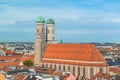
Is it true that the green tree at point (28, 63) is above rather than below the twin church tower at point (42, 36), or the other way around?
below

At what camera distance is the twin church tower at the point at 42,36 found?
9750 centimetres

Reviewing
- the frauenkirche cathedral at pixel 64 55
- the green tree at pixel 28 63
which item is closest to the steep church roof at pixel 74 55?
the frauenkirche cathedral at pixel 64 55

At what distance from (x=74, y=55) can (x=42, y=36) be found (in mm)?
11516

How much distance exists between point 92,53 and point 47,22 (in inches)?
858

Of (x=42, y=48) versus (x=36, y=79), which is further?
(x=42, y=48)

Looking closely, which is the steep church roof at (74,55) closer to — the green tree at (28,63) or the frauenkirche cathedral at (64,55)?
the frauenkirche cathedral at (64,55)

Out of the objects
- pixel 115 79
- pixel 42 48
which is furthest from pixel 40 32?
pixel 115 79

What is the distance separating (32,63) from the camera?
10619 centimetres

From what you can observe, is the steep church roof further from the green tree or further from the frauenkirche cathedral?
the green tree

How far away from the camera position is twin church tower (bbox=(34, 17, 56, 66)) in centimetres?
9750

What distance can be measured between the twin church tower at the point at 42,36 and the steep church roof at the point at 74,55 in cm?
173

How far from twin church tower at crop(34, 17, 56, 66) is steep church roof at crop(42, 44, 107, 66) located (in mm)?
1725

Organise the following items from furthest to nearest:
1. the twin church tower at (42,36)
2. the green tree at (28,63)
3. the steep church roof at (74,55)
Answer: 1. the green tree at (28,63)
2. the twin church tower at (42,36)
3. the steep church roof at (74,55)

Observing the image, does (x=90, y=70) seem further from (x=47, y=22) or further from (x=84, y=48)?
(x=47, y=22)
